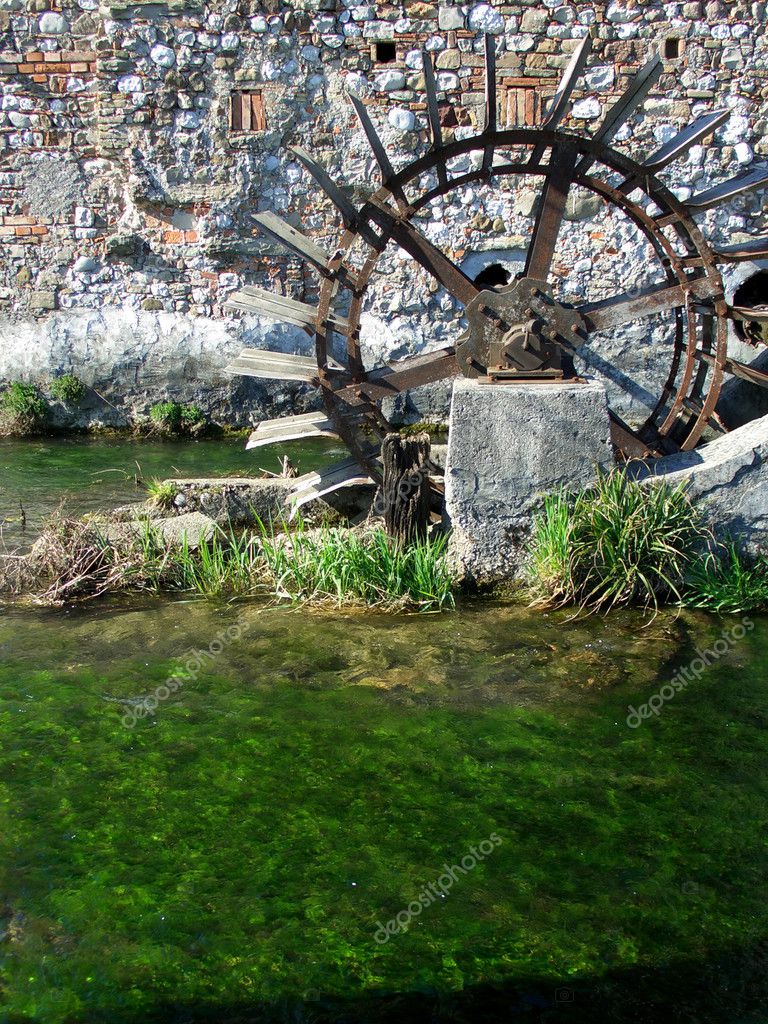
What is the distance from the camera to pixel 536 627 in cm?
494

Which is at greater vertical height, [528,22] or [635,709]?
[528,22]

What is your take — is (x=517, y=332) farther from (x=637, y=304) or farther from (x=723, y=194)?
(x=723, y=194)

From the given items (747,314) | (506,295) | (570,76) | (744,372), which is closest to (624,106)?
(570,76)

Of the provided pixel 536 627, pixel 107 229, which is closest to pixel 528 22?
pixel 107 229

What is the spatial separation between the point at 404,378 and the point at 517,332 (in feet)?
2.32

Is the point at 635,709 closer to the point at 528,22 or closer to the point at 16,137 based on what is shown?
the point at 528,22

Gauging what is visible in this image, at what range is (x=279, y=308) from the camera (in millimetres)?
6047

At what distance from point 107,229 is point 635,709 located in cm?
647

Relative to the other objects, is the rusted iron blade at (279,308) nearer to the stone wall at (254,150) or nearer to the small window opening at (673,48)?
the stone wall at (254,150)

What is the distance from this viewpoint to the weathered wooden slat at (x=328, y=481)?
5.92 m

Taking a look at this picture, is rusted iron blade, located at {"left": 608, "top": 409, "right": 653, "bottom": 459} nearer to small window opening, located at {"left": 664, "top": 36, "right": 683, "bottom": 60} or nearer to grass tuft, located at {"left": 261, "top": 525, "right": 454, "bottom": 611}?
grass tuft, located at {"left": 261, "top": 525, "right": 454, "bottom": 611}

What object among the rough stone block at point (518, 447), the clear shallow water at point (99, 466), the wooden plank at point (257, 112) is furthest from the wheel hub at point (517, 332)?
the wooden plank at point (257, 112)

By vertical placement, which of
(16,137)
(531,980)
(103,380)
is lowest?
(531,980)

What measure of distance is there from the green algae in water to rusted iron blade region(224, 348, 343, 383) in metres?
1.59
